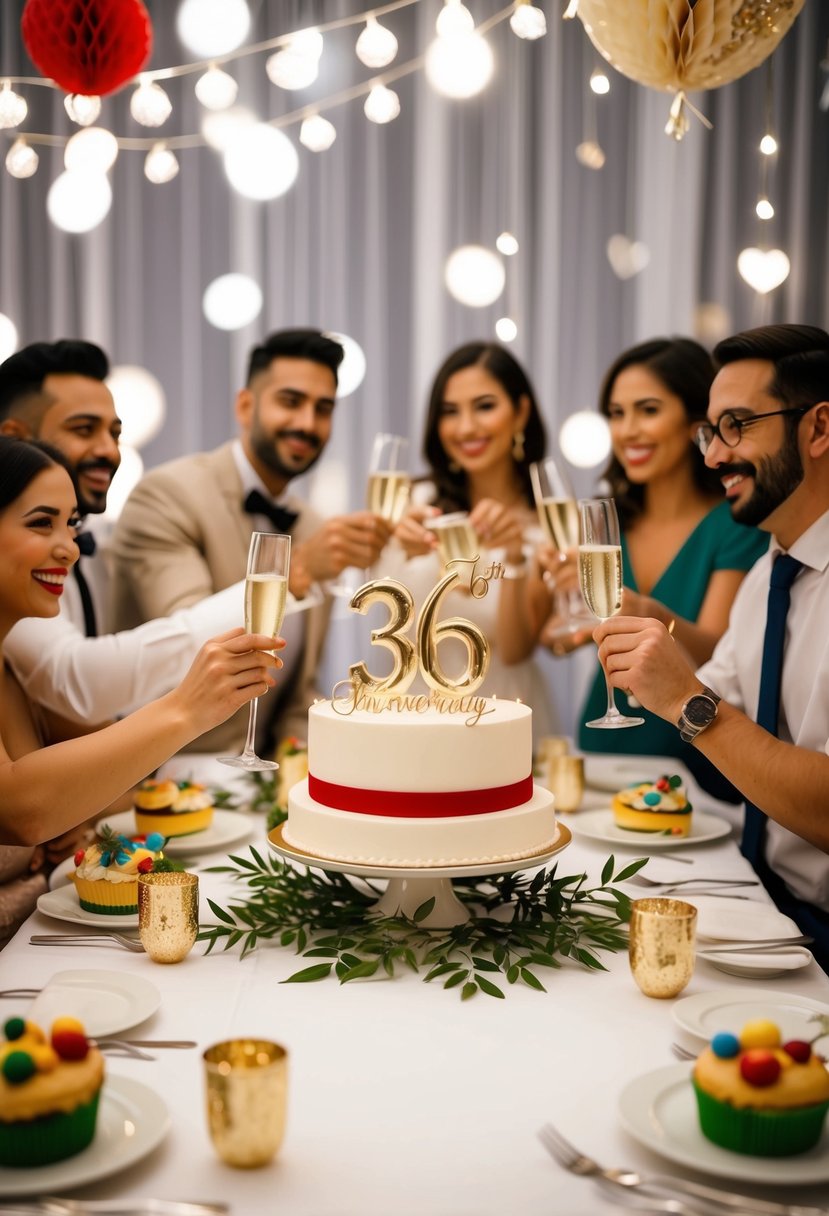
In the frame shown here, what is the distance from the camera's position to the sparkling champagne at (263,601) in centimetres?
184

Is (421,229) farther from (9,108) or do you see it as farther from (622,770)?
(622,770)

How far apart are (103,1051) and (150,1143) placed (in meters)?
0.27

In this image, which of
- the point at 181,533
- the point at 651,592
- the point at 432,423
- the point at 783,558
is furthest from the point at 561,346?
the point at 783,558

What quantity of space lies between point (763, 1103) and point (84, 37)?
230 cm

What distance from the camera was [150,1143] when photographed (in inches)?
44.4

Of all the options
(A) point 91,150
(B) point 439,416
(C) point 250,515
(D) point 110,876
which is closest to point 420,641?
(D) point 110,876

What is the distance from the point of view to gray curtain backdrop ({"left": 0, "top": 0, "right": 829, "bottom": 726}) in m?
5.08

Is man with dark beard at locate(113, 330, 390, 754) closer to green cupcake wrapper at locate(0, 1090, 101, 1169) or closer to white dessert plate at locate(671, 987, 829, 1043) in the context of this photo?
white dessert plate at locate(671, 987, 829, 1043)

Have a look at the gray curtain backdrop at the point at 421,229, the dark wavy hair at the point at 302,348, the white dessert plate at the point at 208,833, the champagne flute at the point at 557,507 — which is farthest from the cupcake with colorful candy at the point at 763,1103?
the gray curtain backdrop at the point at 421,229

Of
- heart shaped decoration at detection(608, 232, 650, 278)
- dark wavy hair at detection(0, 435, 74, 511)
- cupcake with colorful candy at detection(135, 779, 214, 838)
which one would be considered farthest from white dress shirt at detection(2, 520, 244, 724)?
heart shaped decoration at detection(608, 232, 650, 278)

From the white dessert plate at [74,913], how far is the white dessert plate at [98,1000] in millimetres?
253

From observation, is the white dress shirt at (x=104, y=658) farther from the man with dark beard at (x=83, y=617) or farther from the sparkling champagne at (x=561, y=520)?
the sparkling champagne at (x=561, y=520)

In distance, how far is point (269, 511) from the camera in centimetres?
395

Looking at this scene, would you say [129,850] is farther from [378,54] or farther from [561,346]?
[561,346]
